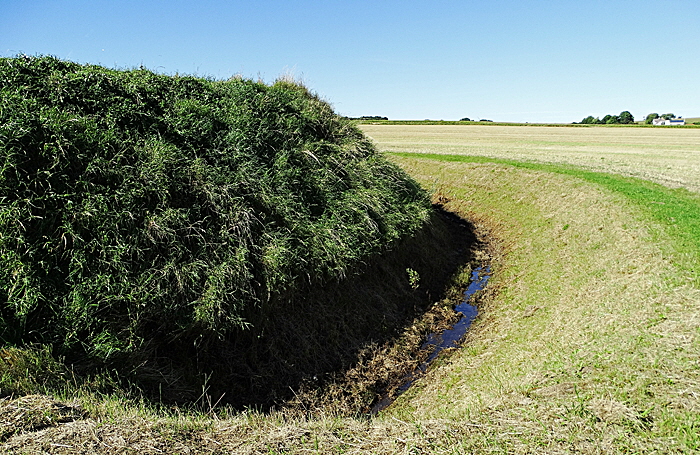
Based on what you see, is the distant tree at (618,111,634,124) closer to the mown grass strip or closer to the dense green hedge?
the mown grass strip

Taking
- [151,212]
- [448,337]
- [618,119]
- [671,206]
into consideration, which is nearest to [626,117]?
[618,119]

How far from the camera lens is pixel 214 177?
24.1ft

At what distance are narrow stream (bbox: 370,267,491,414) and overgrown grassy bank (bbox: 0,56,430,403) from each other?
1.29 meters

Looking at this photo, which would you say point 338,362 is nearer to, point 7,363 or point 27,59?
point 7,363

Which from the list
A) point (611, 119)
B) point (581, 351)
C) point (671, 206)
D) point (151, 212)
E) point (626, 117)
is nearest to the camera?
point (581, 351)

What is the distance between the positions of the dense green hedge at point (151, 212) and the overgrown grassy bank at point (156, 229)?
0.8 inches

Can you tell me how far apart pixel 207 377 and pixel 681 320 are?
21.1ft

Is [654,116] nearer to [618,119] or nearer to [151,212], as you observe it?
[618,119]

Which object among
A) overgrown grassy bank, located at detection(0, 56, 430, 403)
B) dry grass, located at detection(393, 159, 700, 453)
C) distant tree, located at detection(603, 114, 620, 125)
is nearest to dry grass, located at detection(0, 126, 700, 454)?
dry grass, located at detection(393, 159, 700, 453)

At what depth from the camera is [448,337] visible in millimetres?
8367

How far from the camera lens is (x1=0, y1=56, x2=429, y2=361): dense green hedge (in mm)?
5234

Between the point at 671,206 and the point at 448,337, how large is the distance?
780 cm

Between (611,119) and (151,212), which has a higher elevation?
(611,119)

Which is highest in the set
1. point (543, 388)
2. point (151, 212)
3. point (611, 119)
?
point (611, 119)
